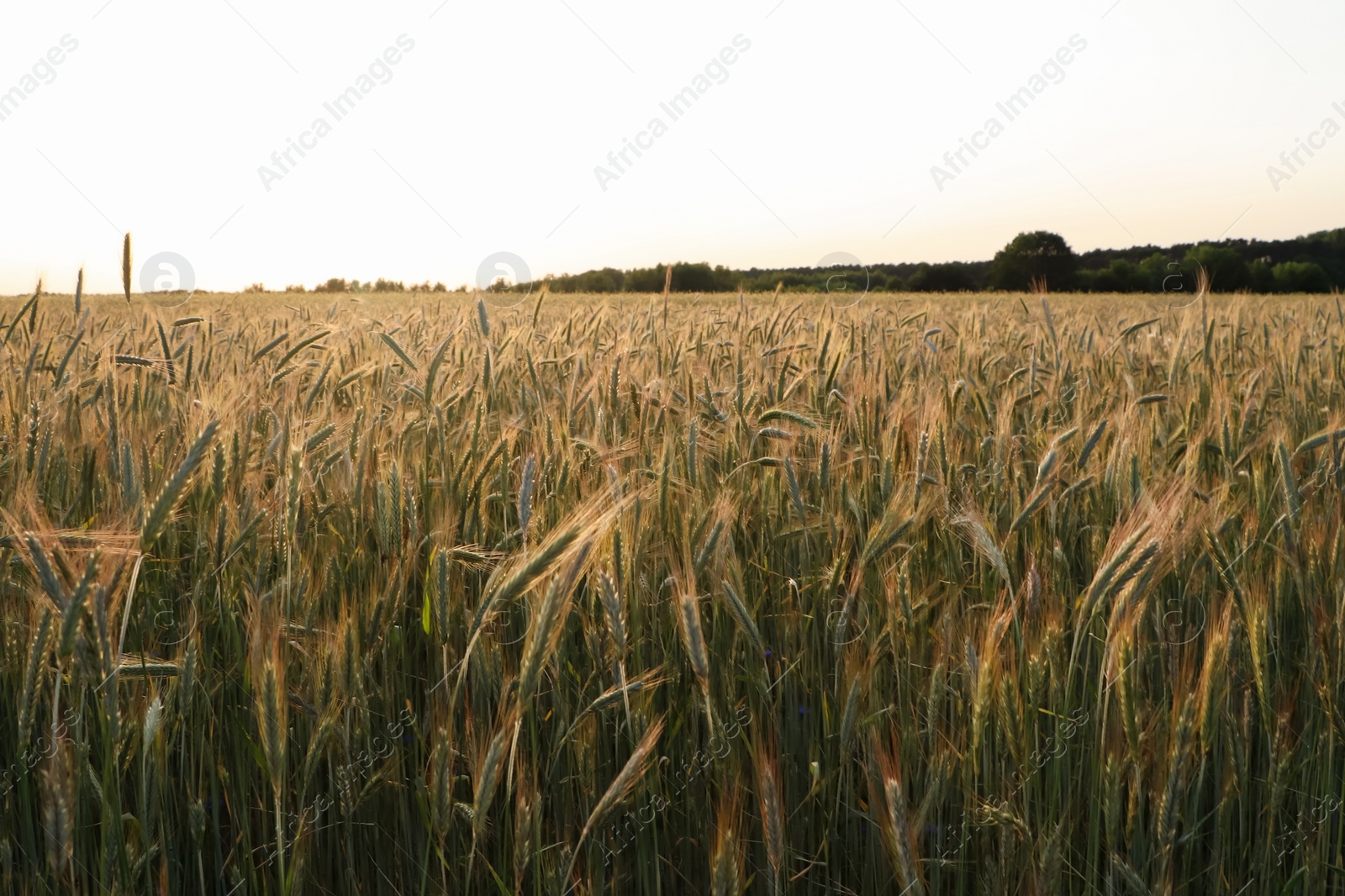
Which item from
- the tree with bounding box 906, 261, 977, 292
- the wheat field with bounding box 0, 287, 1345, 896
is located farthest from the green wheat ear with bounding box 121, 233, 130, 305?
the tree with bounding box 906, 261, 977, 292

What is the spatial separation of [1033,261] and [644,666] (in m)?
60.4

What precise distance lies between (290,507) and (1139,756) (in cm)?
138

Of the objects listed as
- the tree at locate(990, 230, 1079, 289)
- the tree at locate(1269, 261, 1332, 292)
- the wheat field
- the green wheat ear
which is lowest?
the wheat field

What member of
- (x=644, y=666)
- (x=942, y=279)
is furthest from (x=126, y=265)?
(x=942, y=279)

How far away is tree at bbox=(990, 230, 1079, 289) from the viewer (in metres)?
55.1

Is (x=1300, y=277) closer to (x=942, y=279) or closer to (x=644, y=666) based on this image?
(x=942, y=279)

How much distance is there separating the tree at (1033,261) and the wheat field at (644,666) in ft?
185

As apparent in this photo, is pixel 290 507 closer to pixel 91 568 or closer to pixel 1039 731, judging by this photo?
pixel 91 568

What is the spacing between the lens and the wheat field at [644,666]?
120cm

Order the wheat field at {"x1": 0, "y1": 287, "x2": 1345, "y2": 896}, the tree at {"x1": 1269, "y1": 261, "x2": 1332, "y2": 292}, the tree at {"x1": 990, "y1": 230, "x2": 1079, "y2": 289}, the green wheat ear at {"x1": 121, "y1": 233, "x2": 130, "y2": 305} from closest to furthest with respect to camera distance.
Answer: the wheat field at {"x1": 0, "y1": 287, "x2": 1345, "y2": 896} < the green wheat ear at {"x1": 121, "y1": 233, "x2": 130, "y2": 305} < the tree at {"x1": 1269, "y1": 261, "x2": 1332, "y2": 292} < the tree at {"x1": 990, "y1": 230, "x2": 1079, "y2": 289}

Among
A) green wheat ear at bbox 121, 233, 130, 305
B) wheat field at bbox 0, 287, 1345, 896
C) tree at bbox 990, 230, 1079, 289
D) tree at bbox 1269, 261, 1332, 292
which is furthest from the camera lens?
tree at bbox 990, 230, 1079, 289

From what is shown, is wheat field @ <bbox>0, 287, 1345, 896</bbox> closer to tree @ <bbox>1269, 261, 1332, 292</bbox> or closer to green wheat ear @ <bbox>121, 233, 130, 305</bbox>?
green wheat ear @ <bbox>121, 233, 130, 305</bbox>

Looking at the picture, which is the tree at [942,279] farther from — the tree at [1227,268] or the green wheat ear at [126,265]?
the green wheat ear at [126,265]

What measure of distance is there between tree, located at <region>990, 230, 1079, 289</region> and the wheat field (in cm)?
5651
